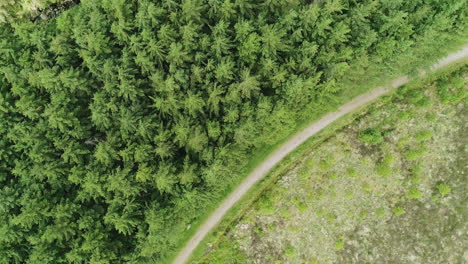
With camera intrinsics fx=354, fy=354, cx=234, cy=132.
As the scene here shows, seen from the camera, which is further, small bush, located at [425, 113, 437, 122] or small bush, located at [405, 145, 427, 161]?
small bush, located at [425, 113, 437, 122]

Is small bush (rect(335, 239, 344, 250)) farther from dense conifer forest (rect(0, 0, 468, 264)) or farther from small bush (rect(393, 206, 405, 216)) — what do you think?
Answer: dense conifer forest (rect(0, 0, 468, 264))

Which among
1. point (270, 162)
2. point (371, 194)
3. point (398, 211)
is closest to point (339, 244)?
point (371, 194)

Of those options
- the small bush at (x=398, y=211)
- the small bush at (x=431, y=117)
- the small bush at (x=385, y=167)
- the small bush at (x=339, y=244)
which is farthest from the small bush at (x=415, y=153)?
the small bush at (x=339, y=244)

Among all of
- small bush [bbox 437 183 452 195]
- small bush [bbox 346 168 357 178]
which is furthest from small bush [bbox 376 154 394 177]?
small bush [bbox 437 183 452 195]

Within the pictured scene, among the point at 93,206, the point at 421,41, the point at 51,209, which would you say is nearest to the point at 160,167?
the point at 93,206

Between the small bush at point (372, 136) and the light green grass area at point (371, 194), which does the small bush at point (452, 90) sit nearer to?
the light green grass area at point (371, 194)

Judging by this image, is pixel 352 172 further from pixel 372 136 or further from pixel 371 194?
pixel 372 136
